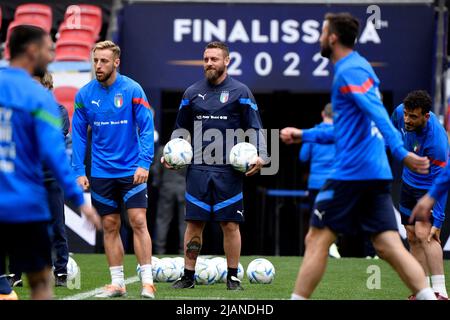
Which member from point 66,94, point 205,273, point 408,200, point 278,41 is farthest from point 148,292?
point 66,94

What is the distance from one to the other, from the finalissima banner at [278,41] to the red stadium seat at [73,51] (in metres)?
1.53

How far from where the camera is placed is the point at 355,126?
7559 millimetres

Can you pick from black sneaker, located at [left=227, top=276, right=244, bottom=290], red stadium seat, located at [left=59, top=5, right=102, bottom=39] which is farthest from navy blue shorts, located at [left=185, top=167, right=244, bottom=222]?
red stadium seat, located at [left=59, top=5, right=102, bottom=39]

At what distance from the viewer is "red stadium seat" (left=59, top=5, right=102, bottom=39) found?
19.7 m

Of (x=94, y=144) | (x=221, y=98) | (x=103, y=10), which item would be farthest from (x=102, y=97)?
(x=103, y=10)

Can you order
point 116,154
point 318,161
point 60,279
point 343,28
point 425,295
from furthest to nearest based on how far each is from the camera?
point 318,161
point 60,279
point 116,154
point 343,28
point 425,295

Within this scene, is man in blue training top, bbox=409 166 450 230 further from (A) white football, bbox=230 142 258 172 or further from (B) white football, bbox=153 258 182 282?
(B) white football, bbox=153 258 182 282

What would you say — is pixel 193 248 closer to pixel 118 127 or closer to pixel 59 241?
pixel 59 241

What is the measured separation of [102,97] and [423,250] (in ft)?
11.5

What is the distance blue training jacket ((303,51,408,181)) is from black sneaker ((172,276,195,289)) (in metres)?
3.53

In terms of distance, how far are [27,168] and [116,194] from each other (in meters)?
3.31

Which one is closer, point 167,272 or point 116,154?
point 116,154

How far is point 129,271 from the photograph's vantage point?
13.6 meters

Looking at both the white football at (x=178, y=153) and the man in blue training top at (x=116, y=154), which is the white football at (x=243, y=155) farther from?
the man in blue training top at (x=116, y=154)
